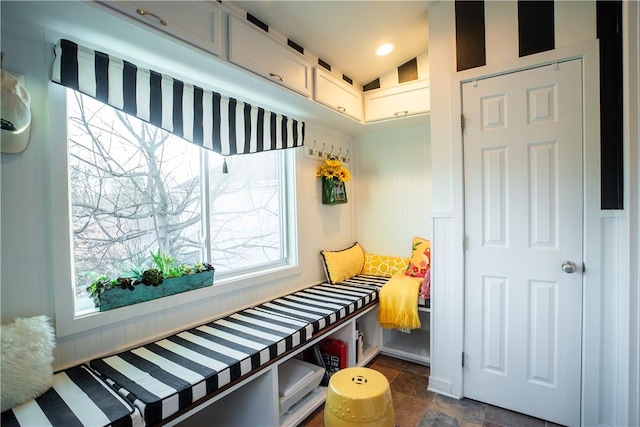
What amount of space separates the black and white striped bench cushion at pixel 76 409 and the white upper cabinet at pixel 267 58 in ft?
5.41

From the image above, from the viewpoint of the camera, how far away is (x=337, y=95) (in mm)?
2488

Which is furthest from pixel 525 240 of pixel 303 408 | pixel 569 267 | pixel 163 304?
pixel 163 304

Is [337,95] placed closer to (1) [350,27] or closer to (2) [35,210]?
(1) [350,27]

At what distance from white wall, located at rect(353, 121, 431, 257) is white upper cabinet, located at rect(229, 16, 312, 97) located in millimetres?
1235

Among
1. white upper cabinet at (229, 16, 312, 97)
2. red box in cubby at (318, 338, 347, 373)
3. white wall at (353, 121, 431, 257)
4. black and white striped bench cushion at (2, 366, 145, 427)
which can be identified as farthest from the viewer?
white wall at (353, 121, 431, 257)

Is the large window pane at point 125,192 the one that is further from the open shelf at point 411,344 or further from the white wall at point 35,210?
the open shelf at point 411,344

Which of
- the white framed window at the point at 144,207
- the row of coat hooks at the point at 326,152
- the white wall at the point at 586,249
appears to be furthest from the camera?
the row of coat hooks at the point at 326,152

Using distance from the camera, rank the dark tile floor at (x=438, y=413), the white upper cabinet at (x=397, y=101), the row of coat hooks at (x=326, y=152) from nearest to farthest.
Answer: the dark tile floor at (x=438, y=413), the white upper cabinet at (x=397, y=101), the row of coat hooks at (x=326, y=152)

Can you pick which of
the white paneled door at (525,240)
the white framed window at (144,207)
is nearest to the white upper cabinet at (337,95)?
the white framed window at (144,207)

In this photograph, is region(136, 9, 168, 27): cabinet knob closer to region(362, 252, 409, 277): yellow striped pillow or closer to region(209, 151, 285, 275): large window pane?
region(209, 151, 285, 275): large window pane

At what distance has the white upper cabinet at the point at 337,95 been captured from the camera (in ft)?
7.55

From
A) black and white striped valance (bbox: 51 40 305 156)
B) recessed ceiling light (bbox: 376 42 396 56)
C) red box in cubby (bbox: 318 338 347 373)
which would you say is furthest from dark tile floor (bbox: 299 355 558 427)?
recessed ceiling light (bbox: 376 42 396 56)

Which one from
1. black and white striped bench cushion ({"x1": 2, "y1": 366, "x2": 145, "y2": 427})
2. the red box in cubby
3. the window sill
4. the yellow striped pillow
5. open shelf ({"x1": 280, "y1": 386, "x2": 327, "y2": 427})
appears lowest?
Result: open shelf ({"x1": 280, "y1": 386, "x2": 327, "y2": 427})

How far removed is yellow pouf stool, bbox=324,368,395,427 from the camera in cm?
130
